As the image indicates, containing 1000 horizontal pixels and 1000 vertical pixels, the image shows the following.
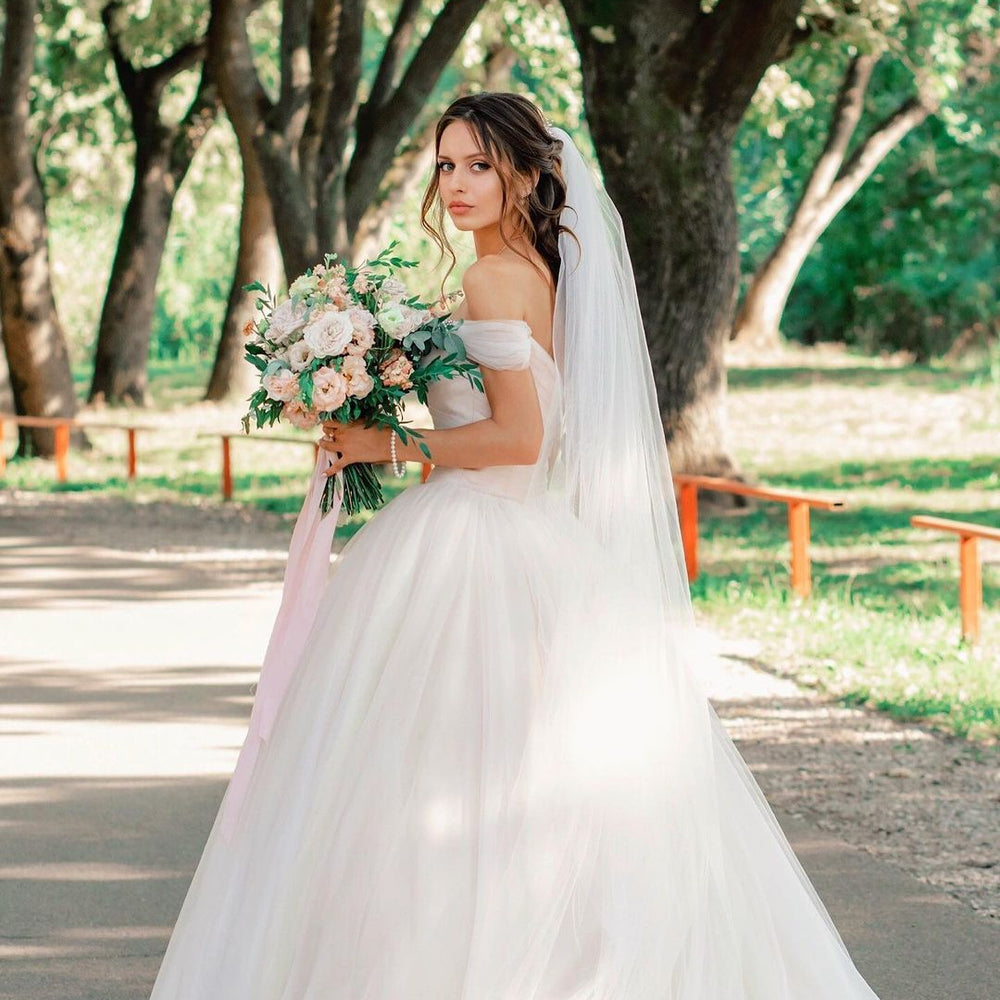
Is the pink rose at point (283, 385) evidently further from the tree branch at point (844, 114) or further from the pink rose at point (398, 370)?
the tree branch at point (844, 114)

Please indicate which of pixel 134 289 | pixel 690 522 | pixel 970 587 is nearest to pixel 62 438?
pixel 134 289

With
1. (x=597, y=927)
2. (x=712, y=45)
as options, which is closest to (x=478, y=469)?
(x=597, y=927)

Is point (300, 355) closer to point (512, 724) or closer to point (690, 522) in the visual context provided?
point (512, 724)

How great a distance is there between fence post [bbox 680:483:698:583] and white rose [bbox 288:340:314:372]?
7.06 meters

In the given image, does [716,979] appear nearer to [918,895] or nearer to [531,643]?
[531,643]

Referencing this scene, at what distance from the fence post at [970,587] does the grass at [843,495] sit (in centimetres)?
9

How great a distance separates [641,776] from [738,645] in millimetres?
Answer: 5472

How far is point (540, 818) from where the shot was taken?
3787 mm

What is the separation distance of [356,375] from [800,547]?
21.6 ft

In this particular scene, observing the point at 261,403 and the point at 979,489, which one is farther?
the point at 979,489

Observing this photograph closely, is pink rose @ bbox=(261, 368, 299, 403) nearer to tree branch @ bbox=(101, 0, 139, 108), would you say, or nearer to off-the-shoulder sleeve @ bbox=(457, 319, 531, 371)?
off-the-shoulder sleeve @ bbox=(457, 319, 531, 371)

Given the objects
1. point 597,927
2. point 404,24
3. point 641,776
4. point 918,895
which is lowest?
point 918,895

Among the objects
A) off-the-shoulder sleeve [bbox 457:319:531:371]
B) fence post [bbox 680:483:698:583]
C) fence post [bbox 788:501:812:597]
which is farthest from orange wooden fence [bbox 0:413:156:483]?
off-the-shoulder sleeve [bbox 457:319:531:371]

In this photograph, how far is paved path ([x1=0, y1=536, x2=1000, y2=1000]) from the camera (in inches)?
191
